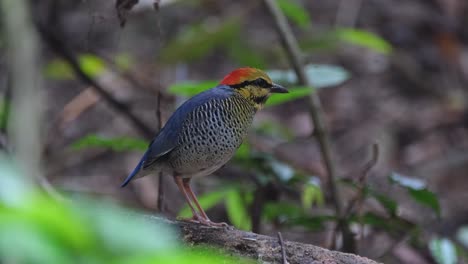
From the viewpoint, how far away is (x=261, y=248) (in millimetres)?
3381

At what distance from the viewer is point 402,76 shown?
9797 mm

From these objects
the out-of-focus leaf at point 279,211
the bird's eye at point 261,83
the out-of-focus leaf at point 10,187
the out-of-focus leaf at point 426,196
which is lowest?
the out-of-focus leaf at point 279,211

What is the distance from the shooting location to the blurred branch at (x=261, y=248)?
11.0ft

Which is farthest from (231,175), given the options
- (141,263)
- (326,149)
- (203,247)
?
(141,263)

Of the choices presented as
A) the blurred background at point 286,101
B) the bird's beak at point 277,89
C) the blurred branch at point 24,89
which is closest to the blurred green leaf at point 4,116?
the blurred background at point 286,101

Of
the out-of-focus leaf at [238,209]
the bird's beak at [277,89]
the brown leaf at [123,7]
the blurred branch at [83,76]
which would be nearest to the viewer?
the brown leaf at [123,7]

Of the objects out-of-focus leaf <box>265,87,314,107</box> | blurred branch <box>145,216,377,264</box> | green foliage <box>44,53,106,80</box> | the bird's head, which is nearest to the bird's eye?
the bird's head

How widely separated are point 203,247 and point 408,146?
591cm

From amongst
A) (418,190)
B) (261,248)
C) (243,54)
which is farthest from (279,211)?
(243,54)

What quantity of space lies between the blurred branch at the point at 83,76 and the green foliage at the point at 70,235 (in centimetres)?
478

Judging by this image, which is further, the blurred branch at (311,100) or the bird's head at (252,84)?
the blurred branch at (311,100)

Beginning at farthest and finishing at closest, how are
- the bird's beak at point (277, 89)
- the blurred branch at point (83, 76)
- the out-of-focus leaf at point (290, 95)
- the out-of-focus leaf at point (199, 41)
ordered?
1. the out-of-focus leaf at point (199, 41)
2. the blurred branch at point (83, 76)
3. the out-of-focus leaf at point (290, 95)
4. the bird's beak at point (277, 89)

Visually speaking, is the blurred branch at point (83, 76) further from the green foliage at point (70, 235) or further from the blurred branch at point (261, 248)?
the green foliage at point (70, 235)

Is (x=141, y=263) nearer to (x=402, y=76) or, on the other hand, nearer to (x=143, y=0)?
(x=143, y=0)
